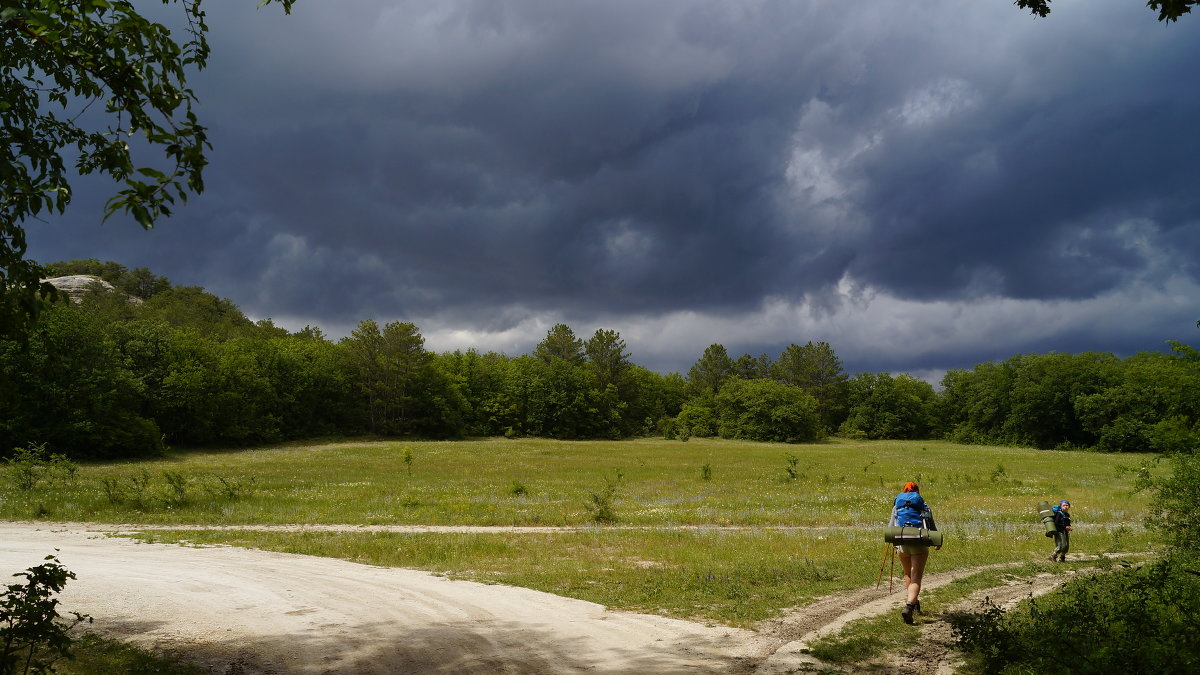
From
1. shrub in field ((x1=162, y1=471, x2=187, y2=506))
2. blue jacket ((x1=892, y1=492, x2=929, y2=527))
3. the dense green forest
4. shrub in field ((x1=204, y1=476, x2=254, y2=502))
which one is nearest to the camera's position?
blue jacket ((x1=892, y1=492, x2=929, y2=527))

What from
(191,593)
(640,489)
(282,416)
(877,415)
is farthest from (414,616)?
(877,415)

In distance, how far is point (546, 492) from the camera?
121 ft

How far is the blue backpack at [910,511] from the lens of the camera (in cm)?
1178

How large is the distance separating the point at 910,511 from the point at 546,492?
27131mm

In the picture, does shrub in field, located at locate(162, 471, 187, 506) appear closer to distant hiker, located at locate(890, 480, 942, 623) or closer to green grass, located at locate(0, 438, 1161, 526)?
green grass, located at locate(0, 438, 1161, 526)

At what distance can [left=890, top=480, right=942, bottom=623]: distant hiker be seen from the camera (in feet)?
36.5

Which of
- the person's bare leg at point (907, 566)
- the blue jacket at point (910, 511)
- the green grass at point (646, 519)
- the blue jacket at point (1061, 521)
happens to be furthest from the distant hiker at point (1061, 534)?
the person's bare leg at point (907, 566)

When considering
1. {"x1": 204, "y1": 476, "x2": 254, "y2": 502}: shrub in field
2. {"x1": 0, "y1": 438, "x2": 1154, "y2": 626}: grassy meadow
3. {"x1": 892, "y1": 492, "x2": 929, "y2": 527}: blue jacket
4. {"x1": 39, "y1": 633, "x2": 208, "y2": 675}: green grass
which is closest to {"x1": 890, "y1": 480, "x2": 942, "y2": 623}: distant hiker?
{"x1": 892, "y1": 492, "x2": 929, "y2": 527}: blue jacket

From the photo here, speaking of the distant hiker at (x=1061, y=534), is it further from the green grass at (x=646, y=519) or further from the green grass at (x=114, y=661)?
the green grass at (x=114, y=661)

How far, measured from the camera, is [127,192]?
4.42 m

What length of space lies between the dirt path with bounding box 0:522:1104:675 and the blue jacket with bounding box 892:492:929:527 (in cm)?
163

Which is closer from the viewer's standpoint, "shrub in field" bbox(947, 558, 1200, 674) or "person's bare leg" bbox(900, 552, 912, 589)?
"shrub in field" bbox(947, 558, 1200, 674)

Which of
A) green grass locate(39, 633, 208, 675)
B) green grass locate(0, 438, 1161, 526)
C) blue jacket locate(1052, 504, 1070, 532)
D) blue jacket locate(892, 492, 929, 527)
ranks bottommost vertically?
green grass locate(0, 438, 1161, 526)

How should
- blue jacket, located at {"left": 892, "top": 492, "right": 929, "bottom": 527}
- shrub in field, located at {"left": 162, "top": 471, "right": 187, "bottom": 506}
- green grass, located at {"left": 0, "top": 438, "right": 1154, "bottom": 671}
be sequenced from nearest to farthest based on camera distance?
blue jacket, located at {"left": 892, "top": 492, "right": 929, "bottom": 527} < green grass, located at {"left": 0, "top": 438, "right": 1154, "bottom": 671} < shrub in field, located at {"left": 162, "top": 471, "right": 187, "bottom": 506}
